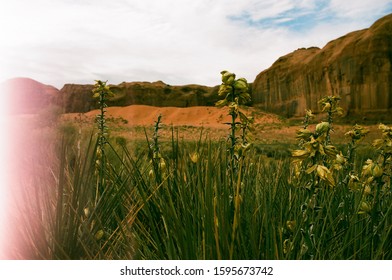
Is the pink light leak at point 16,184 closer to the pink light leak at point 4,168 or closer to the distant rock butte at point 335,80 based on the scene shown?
the pink light leak at point 4,168

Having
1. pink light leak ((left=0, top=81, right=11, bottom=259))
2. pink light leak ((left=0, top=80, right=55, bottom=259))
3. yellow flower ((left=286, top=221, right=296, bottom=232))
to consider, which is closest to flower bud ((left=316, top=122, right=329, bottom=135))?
yellow flower ((left=286, top=221, right=296, bottom=232))

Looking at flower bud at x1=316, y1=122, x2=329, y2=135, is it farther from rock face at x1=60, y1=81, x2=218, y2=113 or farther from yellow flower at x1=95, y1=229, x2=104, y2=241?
rock face at x1=60, y1=81, x2=218, y2=113

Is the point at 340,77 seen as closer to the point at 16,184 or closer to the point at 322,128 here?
the point at 322,128

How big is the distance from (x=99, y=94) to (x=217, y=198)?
1940 millimetres

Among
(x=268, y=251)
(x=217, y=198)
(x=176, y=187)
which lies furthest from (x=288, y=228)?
(x=176, y=187)

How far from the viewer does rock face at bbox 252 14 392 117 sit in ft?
99.9

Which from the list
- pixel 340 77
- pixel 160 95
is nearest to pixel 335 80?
pixel 340 77

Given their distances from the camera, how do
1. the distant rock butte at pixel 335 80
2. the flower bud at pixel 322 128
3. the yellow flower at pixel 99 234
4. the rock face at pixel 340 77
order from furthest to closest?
1. the rock face at pixel 340 77
2. the distant rock butte at pixel 335 80
3. the yellow flower at pixel 99 234
4. the flower bud at pixel 322 128

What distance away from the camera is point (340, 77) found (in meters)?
39.6

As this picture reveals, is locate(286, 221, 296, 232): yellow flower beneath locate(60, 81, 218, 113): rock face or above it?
beneath

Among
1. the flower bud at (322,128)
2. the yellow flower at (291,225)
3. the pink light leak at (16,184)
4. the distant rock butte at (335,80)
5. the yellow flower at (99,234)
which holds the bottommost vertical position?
the yellow flower at (291,225)

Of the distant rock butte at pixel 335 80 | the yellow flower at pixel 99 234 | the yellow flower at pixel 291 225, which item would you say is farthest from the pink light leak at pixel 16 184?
the distant rock butte at pixel 335 80

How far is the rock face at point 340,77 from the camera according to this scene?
3044cm
